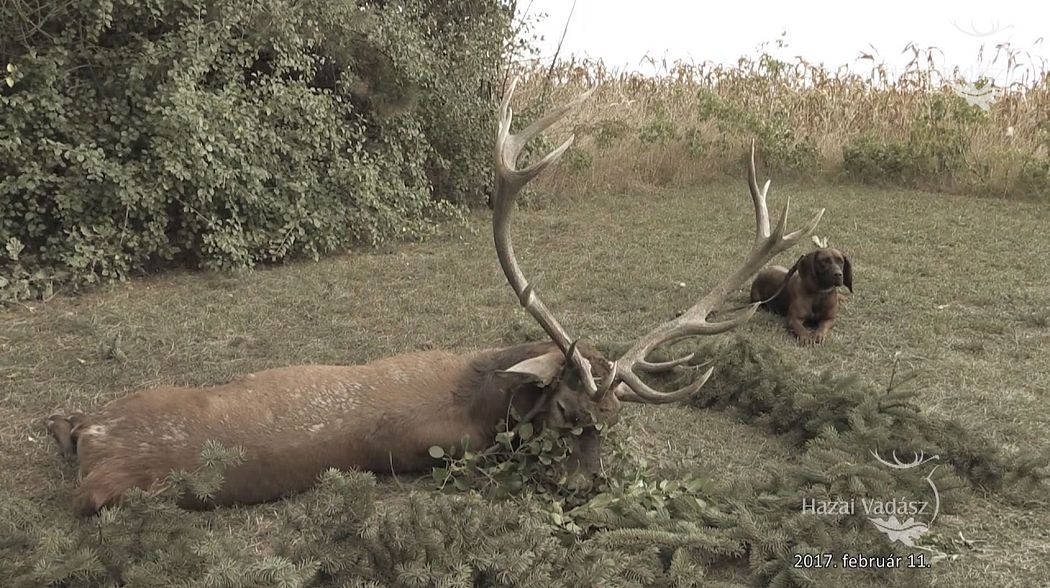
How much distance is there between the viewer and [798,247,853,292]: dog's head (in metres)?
5.82

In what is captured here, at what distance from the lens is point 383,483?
12.0 feet

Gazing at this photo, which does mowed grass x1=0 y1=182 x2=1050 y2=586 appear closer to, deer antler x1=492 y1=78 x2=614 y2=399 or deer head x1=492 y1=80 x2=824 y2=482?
deer head x1=492 y1=80 x2=824 y2=482

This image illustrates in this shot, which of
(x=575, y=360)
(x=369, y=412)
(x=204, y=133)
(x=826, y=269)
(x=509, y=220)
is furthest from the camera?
(x=204, y=133)

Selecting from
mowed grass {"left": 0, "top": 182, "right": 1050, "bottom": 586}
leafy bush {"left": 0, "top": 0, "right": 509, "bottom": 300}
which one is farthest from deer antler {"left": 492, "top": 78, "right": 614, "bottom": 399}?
leafy bush {"left": 0, "top": 0, "right": 509, "bottom": 300}

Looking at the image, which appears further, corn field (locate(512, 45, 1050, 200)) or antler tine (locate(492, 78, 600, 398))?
corn field (locate(512, 45, 1050, 200))

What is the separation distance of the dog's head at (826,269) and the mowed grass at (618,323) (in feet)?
1.27

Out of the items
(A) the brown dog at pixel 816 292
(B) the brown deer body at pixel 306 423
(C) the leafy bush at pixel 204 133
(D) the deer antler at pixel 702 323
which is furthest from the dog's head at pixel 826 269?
(C) the leafy bush at pixel 204 133

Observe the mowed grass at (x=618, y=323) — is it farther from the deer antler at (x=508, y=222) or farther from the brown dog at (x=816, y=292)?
the deer antler at (x=508, y=222)

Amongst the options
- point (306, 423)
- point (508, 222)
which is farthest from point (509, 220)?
point (306, 423)

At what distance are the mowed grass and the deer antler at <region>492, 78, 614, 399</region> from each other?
91 centimetres

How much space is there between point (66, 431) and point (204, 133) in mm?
3480

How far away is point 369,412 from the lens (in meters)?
3.56

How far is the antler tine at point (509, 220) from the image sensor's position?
3361 millimetres

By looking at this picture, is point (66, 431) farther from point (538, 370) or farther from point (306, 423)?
point (538, 370)
